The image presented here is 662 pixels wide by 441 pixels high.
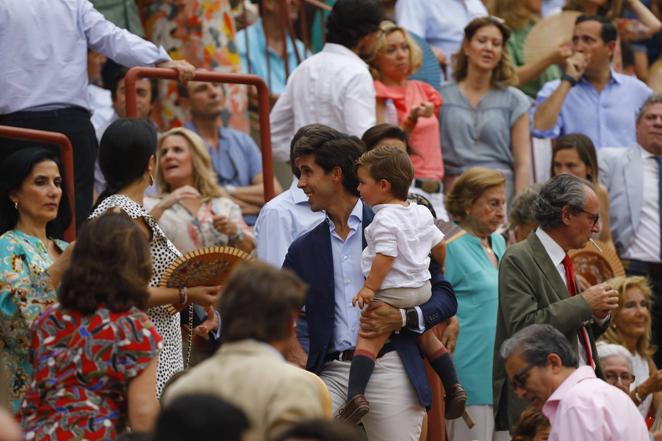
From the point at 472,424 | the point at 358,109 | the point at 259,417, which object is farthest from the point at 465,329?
the point at 259,417

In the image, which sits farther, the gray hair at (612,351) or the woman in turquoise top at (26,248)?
the gray hair at (612,351)

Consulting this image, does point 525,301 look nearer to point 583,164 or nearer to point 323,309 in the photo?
point 323,309

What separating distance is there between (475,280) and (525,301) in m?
1.45

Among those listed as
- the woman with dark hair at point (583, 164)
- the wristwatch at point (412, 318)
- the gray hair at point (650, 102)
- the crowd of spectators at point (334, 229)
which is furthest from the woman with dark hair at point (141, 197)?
the gray hair at point (650, 102)

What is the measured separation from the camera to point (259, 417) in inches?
212

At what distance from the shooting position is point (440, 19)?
13.8m

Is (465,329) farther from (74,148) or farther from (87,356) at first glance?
(87,356)

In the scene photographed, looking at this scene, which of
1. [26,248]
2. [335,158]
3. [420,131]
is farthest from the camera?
[420,131]

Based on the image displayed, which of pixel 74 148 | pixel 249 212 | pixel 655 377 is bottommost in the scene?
pixel 655 377

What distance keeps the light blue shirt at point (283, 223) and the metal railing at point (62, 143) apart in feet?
3.29

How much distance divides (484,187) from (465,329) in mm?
869

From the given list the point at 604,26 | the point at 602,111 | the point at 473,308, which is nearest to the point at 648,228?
the point at 602,111

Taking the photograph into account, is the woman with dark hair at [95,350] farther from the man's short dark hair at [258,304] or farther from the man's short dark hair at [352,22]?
the man's short dark hair at [352,22]

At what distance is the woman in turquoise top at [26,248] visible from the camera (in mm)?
7520
